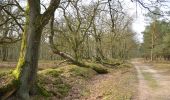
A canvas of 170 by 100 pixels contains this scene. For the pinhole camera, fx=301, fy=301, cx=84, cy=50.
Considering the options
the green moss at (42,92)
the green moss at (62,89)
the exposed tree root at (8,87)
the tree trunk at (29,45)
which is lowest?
the green moss at (62,89)

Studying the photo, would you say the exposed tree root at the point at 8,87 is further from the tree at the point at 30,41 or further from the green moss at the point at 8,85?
the tree at the point at 30,41

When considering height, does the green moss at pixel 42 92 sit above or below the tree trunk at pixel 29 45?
below

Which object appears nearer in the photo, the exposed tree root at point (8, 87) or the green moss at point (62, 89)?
the exposed tree root at point (8, 87)

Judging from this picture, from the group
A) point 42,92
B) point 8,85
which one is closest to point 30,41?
point 8,85

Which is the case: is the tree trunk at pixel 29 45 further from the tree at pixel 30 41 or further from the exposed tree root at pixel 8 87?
the exposed tree root at pixel 8 87

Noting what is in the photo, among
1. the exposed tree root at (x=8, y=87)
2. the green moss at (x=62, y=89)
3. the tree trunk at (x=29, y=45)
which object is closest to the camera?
the exposed tree root at (x=8, y=87)

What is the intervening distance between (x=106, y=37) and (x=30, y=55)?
4462 centimetres

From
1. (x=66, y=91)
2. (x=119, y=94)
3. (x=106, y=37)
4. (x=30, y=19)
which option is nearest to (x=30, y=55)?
(x=30, y=19)

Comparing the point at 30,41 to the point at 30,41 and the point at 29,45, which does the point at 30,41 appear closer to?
the point at 30,41

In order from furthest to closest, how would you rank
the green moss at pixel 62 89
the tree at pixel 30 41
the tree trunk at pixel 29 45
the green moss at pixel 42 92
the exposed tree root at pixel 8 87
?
the green moss at pixel 62 89 → the green moss at pixel 42 92 → the tree trunk at pixel 29 45 → the tree at pixel 30 41 → the exposed tree root at pixel 8 87

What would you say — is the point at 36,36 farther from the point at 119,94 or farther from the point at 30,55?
the point at 119,94

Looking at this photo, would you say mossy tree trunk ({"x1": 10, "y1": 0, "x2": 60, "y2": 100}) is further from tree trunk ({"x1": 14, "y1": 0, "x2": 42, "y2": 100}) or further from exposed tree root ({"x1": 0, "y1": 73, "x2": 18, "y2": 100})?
exposed tree root ({"x1": 0, "y1": 73, "x2": 18, "y2": 100})

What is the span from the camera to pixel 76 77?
2217cm

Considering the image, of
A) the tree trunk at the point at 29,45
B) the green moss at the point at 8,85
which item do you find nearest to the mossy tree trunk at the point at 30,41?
the tree trunk at the point at 29,45
